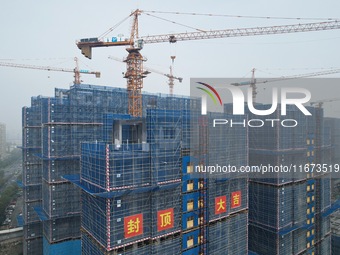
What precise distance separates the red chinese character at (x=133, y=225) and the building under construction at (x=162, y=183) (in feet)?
0.23

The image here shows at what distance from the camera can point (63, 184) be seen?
31.0 m

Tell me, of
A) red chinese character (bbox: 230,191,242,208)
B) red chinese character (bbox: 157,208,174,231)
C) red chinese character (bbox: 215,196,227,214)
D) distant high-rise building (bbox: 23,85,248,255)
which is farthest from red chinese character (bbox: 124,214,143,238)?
red chinese character (bbox: 230,191,242,208)

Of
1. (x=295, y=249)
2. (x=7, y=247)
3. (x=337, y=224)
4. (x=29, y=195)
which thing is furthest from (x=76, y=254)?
(x=337, y=224)

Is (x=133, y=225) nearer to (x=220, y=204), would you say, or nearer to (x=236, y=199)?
(x=220, y=204)

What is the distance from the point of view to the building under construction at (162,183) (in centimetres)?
1772

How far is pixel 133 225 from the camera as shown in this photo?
57.8 ft

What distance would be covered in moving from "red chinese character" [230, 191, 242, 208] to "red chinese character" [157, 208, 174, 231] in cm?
721

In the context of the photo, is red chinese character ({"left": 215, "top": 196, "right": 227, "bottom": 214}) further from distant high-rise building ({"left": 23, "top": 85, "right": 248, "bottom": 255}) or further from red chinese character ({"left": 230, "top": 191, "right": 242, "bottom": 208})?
red chinese character ({"left": 230, "top": 191, "right": 242, "bottom": 208})

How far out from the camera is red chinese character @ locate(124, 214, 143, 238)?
1730 centimetres

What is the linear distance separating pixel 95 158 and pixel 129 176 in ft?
9.12

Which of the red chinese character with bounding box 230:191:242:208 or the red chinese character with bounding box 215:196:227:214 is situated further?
the red chinese character with bounding box 230:191:242:208

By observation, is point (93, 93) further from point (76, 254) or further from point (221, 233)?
point (221, 233)

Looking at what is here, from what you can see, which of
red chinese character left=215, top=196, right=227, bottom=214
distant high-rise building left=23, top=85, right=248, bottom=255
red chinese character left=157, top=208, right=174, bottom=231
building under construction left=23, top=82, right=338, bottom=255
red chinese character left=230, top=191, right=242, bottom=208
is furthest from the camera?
red chinese character left=230, top=191, right=242, bottom=208

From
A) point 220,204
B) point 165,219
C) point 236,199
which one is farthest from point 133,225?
point 236,199
